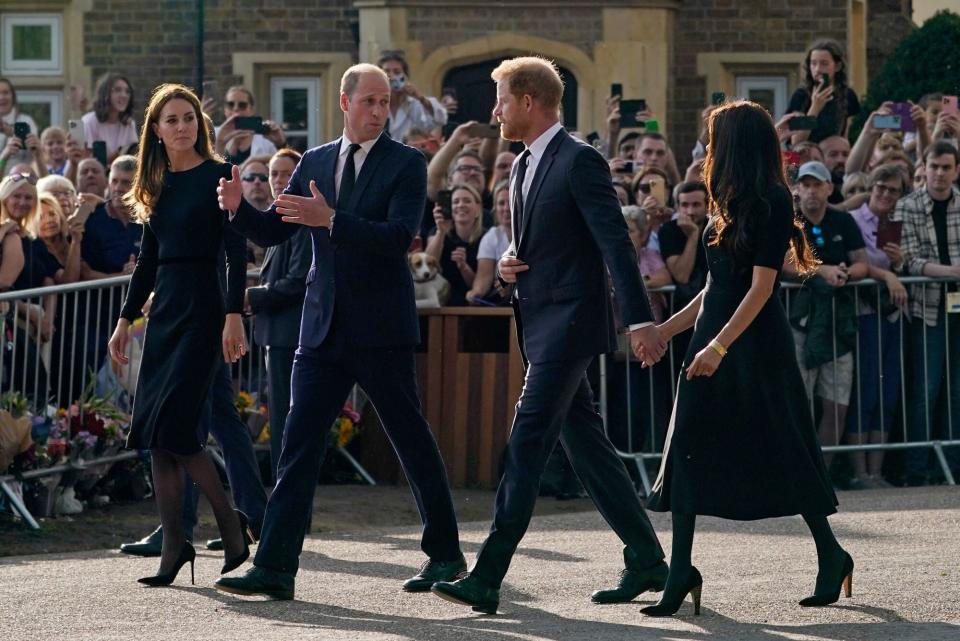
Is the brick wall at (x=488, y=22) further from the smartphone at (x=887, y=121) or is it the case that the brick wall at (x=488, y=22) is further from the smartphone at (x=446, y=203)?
the smartphone at (x=446, y=203)

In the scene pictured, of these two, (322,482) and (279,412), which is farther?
(322,482)

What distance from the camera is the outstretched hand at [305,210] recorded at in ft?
22.3

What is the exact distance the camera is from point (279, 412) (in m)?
9.50

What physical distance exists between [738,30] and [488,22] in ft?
9.71

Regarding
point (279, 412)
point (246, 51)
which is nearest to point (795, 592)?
point (279, 412)

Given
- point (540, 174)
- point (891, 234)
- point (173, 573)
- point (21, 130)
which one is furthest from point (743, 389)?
point (21, 130)

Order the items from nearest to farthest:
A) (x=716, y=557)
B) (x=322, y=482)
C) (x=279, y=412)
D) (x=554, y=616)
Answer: (x=554, y=616) → (x=716, y=557) → (x=279, y=412) → (x=322, y=482)

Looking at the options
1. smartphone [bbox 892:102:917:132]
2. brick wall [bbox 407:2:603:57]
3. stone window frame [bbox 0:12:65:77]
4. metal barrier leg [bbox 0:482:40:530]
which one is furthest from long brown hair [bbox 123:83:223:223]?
stone window frame [bbox 0:12:65:77]

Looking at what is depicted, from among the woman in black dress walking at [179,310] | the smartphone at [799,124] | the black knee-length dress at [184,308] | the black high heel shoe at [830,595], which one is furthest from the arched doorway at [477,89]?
the black high heel shoe at [830,595]

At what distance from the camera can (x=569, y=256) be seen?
6.95 metres

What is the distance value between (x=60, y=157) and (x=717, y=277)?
8635 mm

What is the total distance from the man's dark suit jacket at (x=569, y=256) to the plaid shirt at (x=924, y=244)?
17.5 ft

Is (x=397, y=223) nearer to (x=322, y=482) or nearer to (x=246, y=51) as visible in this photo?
(x=322, y=482)

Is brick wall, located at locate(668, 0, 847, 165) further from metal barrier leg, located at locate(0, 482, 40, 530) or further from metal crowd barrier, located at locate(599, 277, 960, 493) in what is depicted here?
metal barrier leg, located at locate(0, 482, 40, 530)
